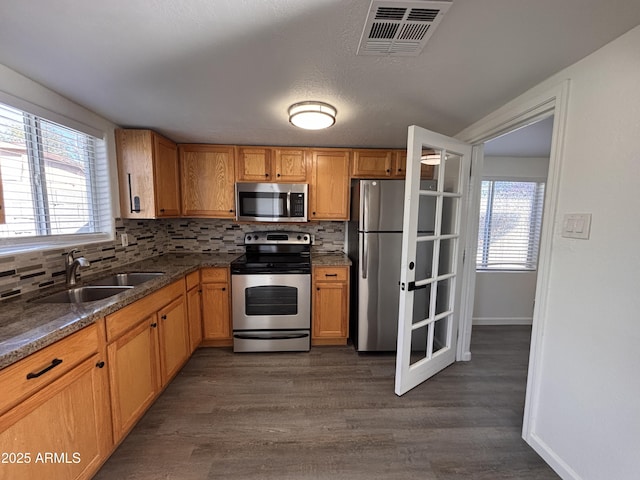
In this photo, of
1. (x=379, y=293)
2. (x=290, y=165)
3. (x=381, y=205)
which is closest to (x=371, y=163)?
(x=381, y=205)

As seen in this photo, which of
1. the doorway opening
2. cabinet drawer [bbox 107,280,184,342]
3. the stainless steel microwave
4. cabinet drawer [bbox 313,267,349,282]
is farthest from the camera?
the doorway opening

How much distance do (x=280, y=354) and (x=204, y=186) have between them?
1.90 m

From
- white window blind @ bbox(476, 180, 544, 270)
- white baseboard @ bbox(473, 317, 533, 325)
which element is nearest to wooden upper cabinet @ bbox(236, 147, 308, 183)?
white window blind @ bbox(476, 180, 544, 270)

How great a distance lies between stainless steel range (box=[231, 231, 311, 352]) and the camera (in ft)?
8.02

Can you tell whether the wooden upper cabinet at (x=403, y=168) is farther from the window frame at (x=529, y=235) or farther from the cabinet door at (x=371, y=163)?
the window frame at (x=529, y=235)

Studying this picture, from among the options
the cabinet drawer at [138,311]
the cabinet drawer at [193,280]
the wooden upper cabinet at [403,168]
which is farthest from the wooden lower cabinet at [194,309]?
the wooden upper cabinet at [403,168]

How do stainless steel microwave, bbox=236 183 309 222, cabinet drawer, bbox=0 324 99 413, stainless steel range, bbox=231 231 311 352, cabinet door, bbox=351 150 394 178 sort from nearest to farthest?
1. cabinet drawer, bbox=0 324 99 413
2. stainless steel range, bbox=231 231 311 352
3. stainless steel microwave, bbox=236 183 309 222
4. cabinet door, bbox=351 150 394 178

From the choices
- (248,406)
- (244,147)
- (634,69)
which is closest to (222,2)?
(634,69)

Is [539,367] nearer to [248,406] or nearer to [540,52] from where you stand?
[540,52]

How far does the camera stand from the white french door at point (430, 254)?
1.73m

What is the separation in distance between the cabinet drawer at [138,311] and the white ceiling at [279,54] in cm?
130

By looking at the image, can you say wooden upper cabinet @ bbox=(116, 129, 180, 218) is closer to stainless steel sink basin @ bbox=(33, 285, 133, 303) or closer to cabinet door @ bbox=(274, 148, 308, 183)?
stainless steel sink basin @ bbox=(33, 285, 133, 303)

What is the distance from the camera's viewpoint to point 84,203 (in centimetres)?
196

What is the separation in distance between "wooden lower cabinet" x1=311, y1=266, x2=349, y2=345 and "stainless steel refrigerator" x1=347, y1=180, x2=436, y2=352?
0.14 metres
